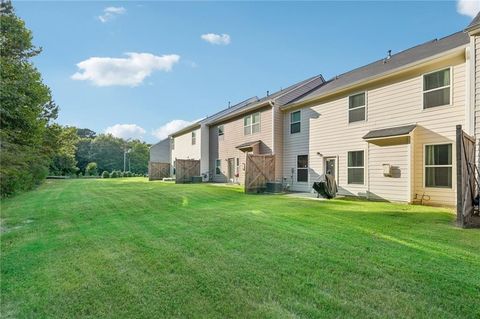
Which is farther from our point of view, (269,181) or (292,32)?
(269,181)

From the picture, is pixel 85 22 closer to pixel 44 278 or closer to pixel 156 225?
pixel 156 225

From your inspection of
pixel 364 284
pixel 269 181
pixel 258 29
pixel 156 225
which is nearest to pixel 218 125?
pixel 269 181

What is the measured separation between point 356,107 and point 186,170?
49.6 ft

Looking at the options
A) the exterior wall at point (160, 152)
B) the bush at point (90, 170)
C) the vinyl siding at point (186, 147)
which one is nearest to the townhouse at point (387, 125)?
the vinyl siding at point (186, 147)

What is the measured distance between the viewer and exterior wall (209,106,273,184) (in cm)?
1688

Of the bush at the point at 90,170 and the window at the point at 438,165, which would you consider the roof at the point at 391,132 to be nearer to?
the window at the point at 438,165

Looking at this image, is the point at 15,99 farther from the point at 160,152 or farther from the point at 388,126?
the point at 160,152

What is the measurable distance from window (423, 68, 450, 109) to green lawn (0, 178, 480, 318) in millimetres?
4789

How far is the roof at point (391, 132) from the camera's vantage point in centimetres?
975

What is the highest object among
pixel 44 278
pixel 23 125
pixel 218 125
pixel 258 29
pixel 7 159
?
pixel 258 29

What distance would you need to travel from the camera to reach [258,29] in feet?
41.7

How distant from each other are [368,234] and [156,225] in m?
4.48

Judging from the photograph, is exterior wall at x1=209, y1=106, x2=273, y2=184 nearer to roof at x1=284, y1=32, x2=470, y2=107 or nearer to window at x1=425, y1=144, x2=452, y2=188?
roof at x1=284, y1=32, x2=470, y2=107

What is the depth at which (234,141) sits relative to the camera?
67.7 ft
